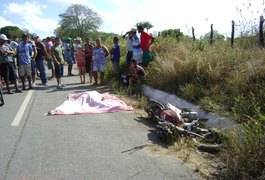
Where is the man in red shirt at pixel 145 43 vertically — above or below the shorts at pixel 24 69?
above

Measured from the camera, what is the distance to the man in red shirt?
13.1 metres

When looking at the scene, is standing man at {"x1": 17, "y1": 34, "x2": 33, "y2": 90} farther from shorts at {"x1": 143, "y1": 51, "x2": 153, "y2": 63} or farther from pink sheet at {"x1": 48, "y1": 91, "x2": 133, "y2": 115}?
shorts at {"x1": 143, "y1": 51, "x2": 153, "y2": 63}

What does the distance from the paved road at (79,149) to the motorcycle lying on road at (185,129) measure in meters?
0.36

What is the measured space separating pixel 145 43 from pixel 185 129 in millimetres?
6687

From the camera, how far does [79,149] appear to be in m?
6.35

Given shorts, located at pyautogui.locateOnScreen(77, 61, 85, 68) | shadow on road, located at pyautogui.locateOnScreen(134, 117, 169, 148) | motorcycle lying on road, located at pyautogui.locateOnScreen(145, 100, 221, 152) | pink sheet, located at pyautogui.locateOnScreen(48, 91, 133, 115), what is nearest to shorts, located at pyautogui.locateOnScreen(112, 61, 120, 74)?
shorts, located at pyautogui.locateOnScreen(77, 61, 85, 68)

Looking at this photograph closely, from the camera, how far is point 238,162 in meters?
4.79

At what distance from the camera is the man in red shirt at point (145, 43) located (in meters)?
13.1

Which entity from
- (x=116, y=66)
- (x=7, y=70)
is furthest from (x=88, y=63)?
(x=7, y=70)

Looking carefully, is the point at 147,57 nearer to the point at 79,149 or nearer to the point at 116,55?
the point at 116,55

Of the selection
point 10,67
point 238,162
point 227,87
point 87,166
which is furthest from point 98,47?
point 238,162

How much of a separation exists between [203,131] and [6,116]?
17.1 feet

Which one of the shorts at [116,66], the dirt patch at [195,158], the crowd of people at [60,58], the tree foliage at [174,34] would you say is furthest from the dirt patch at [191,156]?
the tree foliage at [174,34]

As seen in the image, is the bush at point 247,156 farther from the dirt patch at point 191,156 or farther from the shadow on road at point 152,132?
the shadow on road at point 152,132
